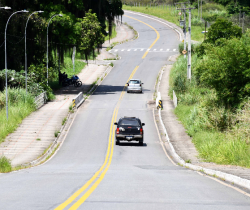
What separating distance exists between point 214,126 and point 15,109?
17898 millimetres

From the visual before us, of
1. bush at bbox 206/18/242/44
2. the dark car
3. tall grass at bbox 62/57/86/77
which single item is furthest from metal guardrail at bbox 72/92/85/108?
tall grass at bbox 62/57/86/77

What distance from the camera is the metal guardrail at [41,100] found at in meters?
40.4

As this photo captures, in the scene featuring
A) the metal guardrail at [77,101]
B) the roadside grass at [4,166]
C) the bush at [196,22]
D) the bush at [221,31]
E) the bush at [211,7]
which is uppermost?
the bush at [211,7]

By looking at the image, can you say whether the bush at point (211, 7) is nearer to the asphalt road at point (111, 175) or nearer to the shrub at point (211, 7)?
the shrub at point (211, 7)

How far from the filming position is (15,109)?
35.4 meters

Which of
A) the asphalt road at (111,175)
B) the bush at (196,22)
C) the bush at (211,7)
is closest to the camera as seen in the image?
the asphalt road at (111,175)

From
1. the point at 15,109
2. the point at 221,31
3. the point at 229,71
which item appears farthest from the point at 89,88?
the point at 229,71

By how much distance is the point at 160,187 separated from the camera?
10.6 meters

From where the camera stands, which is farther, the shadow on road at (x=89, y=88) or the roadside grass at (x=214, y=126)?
the shadow on road at (x=89, y=88)

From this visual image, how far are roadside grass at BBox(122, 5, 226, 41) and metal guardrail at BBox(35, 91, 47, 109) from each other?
5361 cm

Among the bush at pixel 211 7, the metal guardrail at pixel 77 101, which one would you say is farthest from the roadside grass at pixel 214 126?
the bush at pixel 211 7

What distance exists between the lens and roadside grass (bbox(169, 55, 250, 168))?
19.6 metres

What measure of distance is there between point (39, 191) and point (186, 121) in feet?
80.5

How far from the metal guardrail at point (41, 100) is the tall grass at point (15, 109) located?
1122 millimetres
